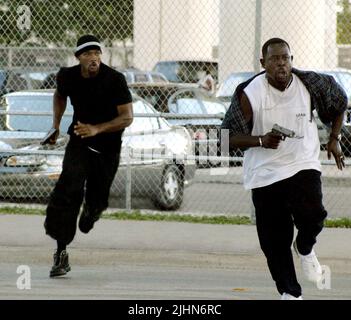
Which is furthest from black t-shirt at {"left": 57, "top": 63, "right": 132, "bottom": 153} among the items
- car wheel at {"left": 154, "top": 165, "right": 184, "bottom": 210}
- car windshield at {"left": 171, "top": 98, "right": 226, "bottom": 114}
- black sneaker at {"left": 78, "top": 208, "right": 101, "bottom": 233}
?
car windshield at {"left": 171, "top": 98, "right": 226, "bottom": 114}

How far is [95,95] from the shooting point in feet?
28.7

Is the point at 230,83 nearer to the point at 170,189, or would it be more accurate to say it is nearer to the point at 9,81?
the point at 9,81

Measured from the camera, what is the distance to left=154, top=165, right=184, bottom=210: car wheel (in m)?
13.1

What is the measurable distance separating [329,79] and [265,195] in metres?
0.86

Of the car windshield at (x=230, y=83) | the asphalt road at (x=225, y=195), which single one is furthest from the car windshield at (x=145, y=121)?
the car windshield at (x=230, y=83)

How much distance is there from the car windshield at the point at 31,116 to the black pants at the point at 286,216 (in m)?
6.45

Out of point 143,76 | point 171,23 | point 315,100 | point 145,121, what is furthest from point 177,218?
point 143,76

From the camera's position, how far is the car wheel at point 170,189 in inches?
516

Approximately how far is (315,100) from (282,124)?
28cm

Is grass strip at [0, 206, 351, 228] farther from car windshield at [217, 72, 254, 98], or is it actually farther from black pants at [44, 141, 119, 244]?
car windshield at [217, 72, 254, 98]

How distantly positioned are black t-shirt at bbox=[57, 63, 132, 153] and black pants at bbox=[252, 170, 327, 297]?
6.07 ft

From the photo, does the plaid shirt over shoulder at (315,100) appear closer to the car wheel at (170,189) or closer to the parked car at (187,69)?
the car wheel at (170,189)
